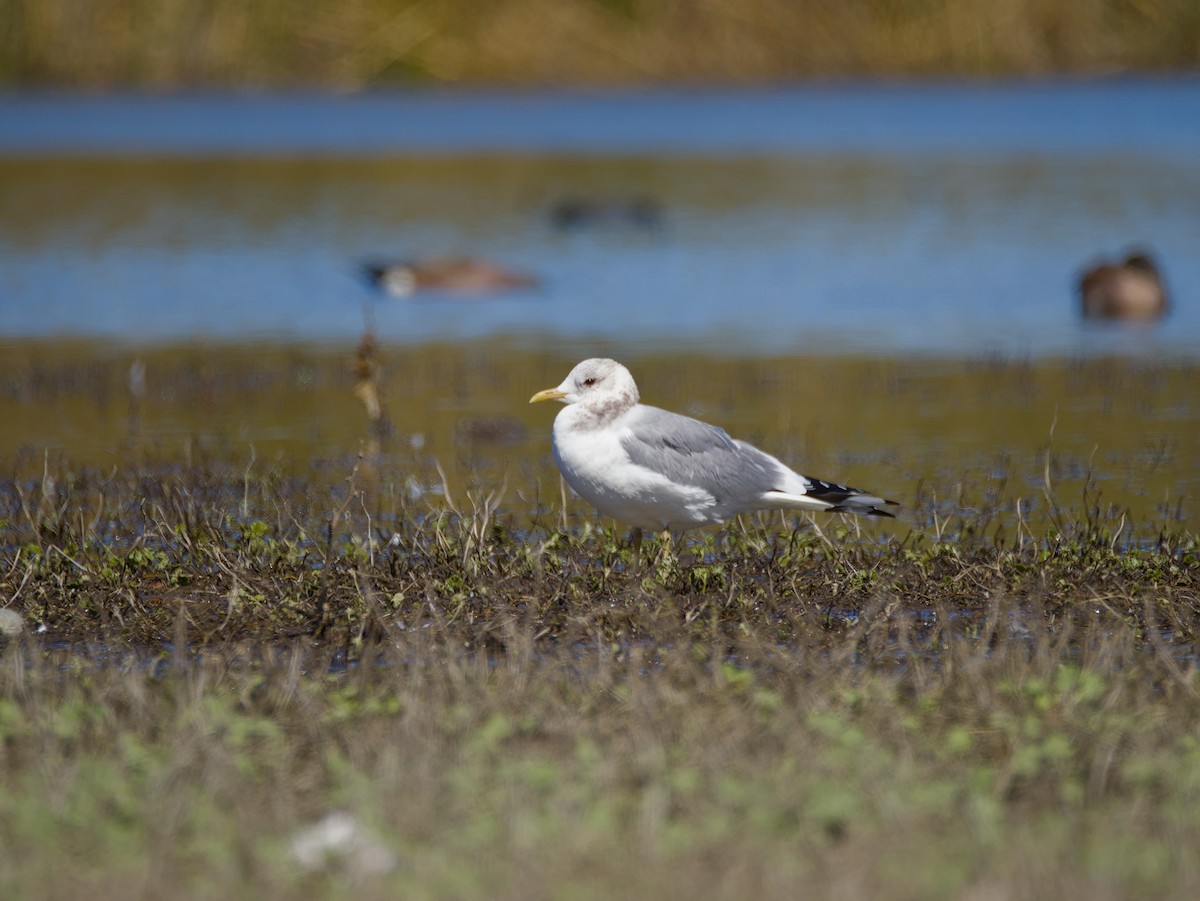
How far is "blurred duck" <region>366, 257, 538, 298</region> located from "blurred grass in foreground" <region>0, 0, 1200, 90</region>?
23529 mm

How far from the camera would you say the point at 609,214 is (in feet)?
70.1

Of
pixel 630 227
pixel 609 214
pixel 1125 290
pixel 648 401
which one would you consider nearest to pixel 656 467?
pixel 648 401

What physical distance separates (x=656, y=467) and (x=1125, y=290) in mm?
9122

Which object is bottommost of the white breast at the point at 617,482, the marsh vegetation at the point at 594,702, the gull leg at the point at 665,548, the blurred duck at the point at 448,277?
the marsh vegetation at the point at 594,702

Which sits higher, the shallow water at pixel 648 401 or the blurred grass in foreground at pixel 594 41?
the blurred grass in foreground at pixel 594 41

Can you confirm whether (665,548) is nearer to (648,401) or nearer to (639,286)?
(648,401)

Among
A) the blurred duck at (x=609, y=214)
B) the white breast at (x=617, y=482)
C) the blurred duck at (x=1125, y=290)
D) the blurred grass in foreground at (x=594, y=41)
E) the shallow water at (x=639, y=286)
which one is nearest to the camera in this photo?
the white breast at (x=617, y=482)

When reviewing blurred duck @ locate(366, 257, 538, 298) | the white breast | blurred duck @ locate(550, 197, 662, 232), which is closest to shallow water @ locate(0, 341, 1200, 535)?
the white breast

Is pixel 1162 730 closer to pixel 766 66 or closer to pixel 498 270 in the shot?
pixel 498 270

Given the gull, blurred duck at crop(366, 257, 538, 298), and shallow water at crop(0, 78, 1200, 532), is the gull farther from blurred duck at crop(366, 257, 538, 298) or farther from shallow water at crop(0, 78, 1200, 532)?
blurred duck at crop(366, 257, 538, 298)

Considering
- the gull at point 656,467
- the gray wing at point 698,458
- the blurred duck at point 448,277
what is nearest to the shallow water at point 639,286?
the blurred duck at point 448,277

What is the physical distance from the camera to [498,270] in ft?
55.6

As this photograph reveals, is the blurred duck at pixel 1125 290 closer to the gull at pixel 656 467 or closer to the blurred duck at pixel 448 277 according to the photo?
the blurred duck at pixel 448 277

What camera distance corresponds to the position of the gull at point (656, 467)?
6.50 metres
